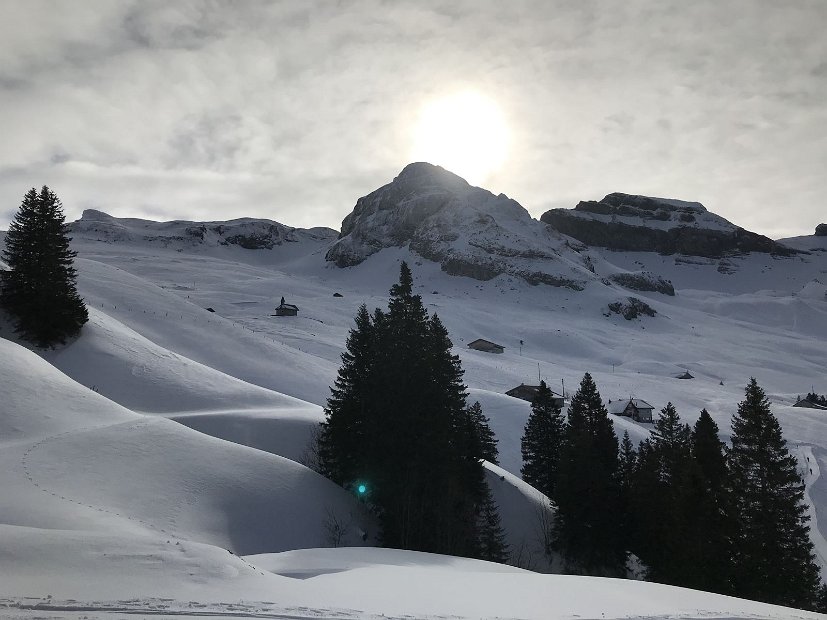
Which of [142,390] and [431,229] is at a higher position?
[431,229]

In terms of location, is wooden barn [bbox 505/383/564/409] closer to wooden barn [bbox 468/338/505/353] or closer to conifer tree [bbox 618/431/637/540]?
wooden barn [bbox 468/338/505/353]

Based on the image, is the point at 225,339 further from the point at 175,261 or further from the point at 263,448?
the point at 175,261

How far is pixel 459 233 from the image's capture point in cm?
16025

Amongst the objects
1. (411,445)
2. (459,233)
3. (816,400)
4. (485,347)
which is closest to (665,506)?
(411,445)

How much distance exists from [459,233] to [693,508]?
13946 cm

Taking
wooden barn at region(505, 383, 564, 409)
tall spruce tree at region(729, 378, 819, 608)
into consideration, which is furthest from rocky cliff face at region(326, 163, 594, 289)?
tall spruce tree at region(729, 378, 819, 608)

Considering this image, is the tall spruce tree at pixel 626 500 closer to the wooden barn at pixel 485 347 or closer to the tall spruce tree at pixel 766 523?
the tall spruce tree at pixel 766 523

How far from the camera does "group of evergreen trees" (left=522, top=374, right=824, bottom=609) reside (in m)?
22.5

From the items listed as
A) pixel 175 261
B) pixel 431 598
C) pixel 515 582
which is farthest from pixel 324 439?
pixel 175 261

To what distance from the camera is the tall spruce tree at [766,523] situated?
2180 cm

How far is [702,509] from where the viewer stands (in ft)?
78.8

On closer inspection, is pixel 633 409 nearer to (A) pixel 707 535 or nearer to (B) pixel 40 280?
(A) pixel 707 535

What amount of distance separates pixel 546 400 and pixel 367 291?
325ft

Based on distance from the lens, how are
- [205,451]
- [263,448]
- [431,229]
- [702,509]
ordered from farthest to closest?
1. [431,229]
2. [263,448]
3. [702,509]
4. [205,451]
